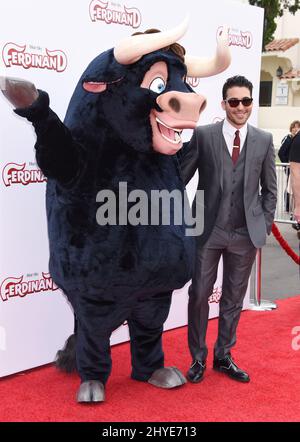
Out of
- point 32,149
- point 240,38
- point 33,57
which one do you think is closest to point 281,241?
point 240,38

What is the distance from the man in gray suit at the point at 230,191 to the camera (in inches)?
135

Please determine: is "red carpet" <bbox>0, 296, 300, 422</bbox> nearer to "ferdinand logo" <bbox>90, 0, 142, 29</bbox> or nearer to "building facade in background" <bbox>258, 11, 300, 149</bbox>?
"ferdinand logo" <bbox>90, 0, 142, 29</bbox>

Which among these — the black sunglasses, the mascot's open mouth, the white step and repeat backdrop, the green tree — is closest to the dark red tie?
the black sunglasses

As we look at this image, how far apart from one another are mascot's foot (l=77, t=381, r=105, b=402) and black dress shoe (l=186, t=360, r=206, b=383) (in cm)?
63

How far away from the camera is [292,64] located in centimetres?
2114

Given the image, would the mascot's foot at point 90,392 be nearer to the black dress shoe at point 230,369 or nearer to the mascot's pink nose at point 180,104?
the black dress shoe at point 230,369

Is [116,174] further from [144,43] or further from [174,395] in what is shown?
[174,395]

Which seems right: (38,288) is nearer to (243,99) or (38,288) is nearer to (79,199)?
(79,199)

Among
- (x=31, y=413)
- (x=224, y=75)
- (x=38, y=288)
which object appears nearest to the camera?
(x=31, y=413)

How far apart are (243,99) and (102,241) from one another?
1.18 meters

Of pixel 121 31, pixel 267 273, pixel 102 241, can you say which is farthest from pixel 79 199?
pixel 267 273

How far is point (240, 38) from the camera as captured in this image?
4.85m

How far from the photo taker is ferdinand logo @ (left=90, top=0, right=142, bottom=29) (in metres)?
3.77

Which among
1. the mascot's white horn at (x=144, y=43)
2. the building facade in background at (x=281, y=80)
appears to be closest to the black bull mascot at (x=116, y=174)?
the mascot's white horn at (x=144, y=43)
